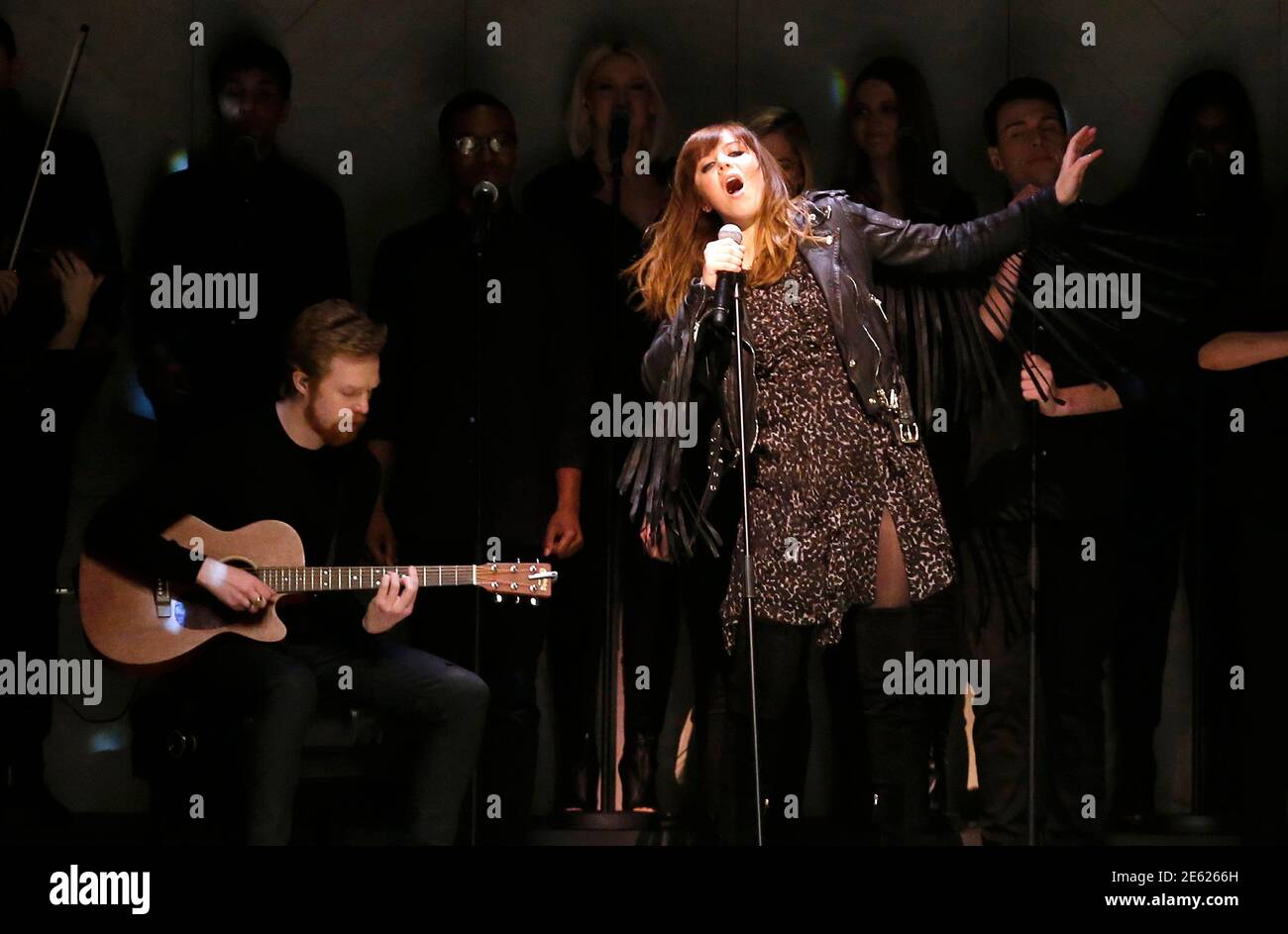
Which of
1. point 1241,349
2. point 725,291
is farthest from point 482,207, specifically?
point 1241,349

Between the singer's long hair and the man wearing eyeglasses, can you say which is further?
the man wearing eyeglasses

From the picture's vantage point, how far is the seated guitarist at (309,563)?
A: 177 inches

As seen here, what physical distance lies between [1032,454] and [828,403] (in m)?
0.75

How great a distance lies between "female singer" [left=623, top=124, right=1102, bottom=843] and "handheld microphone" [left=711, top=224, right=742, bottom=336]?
12 centimetres

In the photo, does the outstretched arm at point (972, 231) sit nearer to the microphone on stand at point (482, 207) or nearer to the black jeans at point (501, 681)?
the microphone on stand at point (482, 207)

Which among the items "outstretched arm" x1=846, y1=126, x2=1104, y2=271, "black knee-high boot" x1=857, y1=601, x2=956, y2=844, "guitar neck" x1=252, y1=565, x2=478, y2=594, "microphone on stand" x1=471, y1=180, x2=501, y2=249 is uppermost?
"microphone on stand" x1=471, y1=180, x2=501, y2=249

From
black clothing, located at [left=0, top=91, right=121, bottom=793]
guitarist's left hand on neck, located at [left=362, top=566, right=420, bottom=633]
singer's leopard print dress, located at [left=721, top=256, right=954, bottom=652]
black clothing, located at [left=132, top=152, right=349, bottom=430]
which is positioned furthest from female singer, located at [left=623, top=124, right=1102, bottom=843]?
black clothing, located at [left=0, top=91, right=121, bottom=793]

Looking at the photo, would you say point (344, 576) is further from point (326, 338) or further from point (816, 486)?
point (816, 486)

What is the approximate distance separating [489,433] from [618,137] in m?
0.85

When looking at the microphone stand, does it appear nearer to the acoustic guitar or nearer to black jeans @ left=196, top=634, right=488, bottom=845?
the acoustic guitar

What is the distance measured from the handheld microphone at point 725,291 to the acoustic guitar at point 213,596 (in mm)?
903

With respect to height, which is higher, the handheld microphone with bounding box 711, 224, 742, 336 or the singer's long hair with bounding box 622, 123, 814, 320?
the singer's long hair with bounding box 622, 123, 814, 320

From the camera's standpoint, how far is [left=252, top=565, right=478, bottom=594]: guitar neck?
15.1ft
